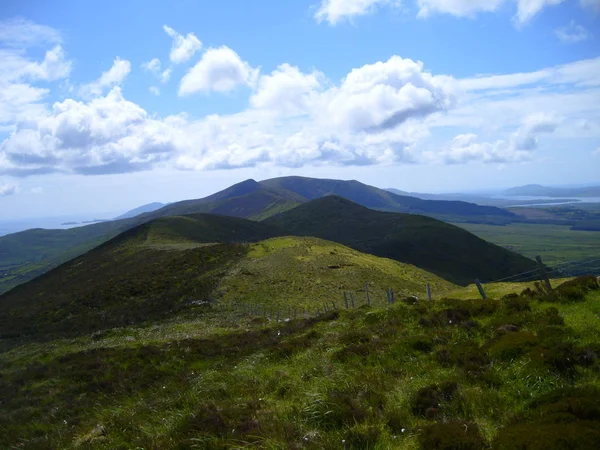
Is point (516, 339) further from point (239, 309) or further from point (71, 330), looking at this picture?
point (71, 330)

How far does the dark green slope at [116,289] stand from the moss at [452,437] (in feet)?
158

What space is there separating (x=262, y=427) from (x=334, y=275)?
58.1m

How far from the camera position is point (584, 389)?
809 centimetres

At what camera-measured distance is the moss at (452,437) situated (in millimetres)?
7137

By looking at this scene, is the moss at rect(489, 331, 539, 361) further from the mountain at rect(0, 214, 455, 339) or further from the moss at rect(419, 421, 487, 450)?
the mountain at rect(0, 214, 455, 339)

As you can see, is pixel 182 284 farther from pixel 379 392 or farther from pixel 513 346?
pixel 513 346

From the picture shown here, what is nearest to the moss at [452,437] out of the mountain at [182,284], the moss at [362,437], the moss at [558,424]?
the moss at [558,424]

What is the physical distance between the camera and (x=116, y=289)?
7056cm

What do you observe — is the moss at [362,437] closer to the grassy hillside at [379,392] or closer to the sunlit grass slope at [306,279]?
A: the grassy hillside at [379,392]

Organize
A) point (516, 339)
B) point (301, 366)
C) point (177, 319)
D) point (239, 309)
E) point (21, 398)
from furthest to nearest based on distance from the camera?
point (239, 309) < point (177, 319) < point (21, 398) < point (301, 366) < point (516, 339)

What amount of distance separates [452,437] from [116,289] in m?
72.7

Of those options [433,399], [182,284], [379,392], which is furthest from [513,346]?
[182,284]

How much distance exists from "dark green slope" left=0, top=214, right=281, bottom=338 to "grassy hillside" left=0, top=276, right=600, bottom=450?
36.6m

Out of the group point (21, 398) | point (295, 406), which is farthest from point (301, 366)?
point (21, 398)
